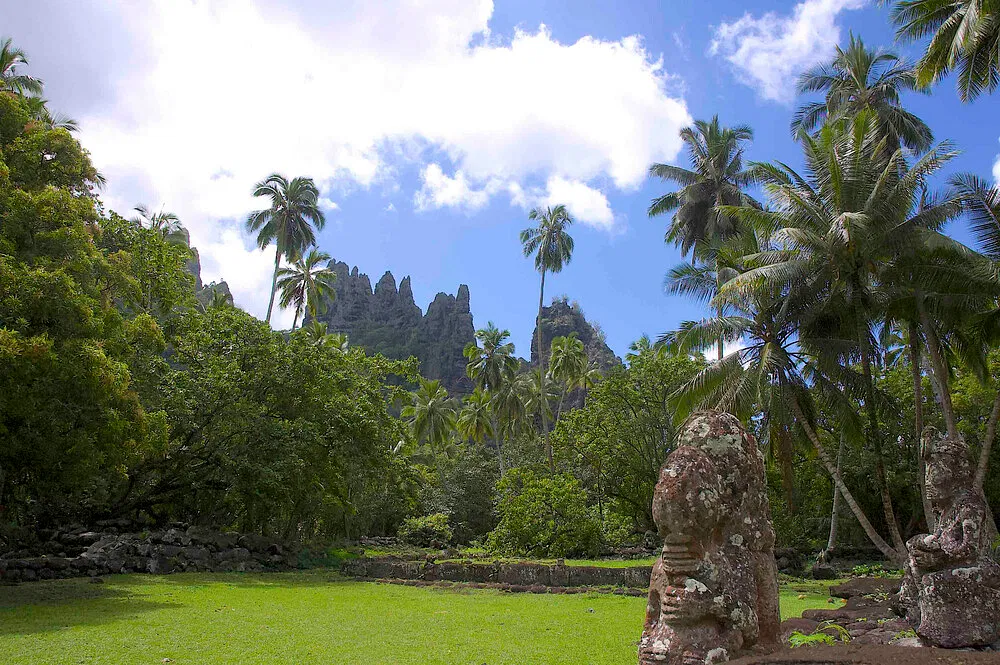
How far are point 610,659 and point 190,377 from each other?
15505mm

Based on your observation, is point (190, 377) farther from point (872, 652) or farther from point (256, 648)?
point (872, 652)

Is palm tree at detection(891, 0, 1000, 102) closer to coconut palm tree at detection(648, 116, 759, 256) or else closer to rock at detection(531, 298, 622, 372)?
coconut palm tree at detection(648, 116, 759, 256)

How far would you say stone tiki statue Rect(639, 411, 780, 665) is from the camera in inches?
170

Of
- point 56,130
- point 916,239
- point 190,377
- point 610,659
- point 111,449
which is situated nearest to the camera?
point 610,659

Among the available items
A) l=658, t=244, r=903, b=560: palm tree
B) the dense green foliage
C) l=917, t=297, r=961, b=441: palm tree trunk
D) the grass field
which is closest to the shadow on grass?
the grass field

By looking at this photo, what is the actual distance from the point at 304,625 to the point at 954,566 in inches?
321

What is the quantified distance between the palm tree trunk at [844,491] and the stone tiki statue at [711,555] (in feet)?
44.9

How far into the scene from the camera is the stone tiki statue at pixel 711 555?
432 cm

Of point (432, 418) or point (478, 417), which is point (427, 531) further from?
point (478, 417)

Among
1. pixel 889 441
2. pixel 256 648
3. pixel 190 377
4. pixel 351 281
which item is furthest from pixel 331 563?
pixel 351 281

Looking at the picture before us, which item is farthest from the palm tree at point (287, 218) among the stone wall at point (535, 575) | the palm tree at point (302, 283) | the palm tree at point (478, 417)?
the stone wall at point (535, 575)

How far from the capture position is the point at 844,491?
662 inches

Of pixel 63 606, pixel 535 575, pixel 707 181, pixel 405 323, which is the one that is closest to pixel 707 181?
pixel 707 181

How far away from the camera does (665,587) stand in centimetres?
461
